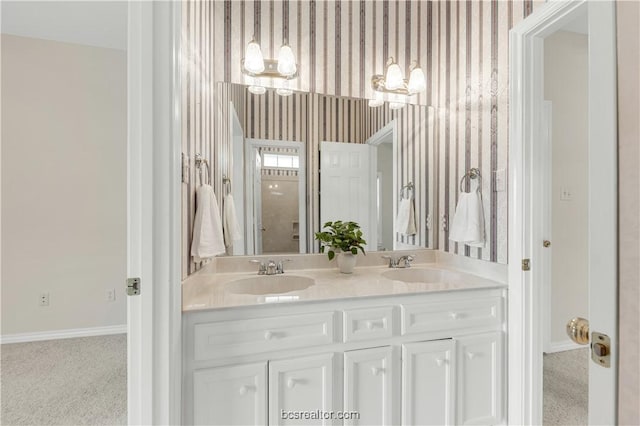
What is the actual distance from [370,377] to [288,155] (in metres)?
1.36

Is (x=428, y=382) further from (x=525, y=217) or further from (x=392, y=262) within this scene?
(x=525, y=217)

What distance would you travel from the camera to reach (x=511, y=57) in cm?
154

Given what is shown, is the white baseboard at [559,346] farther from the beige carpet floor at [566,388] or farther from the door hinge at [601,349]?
the door hinge at [601,349]

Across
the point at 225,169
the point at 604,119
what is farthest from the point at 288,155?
the point at 604,119

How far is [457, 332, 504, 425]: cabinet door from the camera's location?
1499mm

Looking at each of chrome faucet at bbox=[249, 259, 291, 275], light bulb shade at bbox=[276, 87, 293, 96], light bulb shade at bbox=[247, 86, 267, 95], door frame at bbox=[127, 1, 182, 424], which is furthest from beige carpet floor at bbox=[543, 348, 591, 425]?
light bulb shade at bbox=[247, 86, 267, 95]

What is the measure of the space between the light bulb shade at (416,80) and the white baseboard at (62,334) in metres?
3.31

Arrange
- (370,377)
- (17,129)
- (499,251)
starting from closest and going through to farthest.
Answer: (370,377) → (499,251) → (17,129)

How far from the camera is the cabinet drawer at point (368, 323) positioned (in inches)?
52.4

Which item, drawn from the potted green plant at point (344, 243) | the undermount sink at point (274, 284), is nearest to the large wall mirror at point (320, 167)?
the potted green plant at point (344, 243)

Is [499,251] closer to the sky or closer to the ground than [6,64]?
closer to the ground

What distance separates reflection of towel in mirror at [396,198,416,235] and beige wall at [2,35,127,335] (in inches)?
100

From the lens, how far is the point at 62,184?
2672mm

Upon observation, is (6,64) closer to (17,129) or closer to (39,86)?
(39,86)
